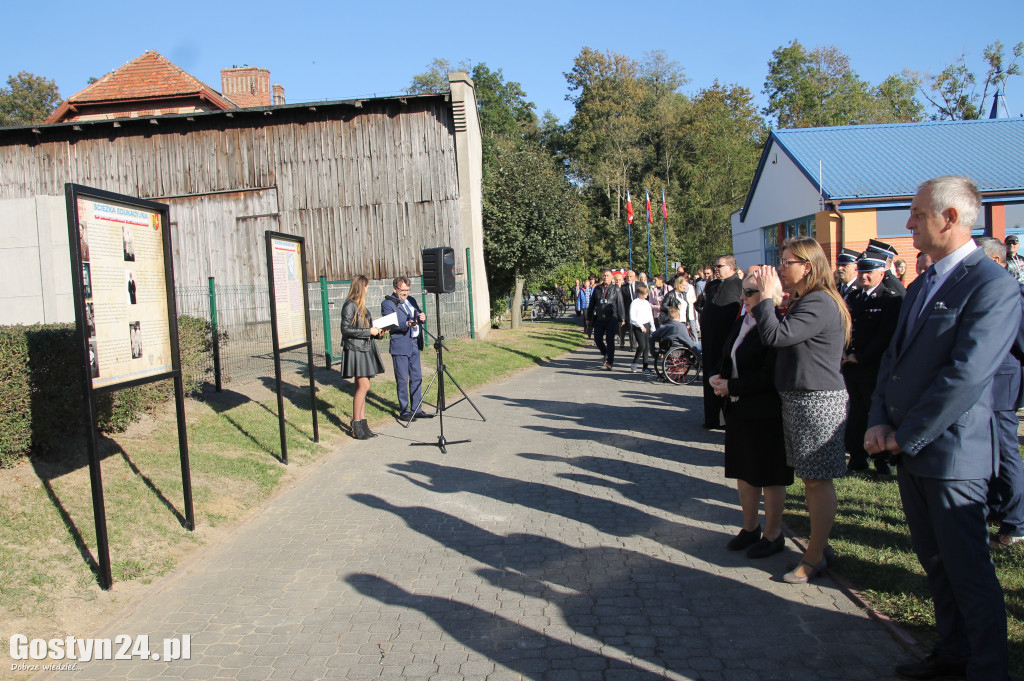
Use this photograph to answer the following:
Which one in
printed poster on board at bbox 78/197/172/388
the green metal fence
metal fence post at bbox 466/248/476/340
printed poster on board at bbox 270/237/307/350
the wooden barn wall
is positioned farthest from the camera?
the wooden barn wall

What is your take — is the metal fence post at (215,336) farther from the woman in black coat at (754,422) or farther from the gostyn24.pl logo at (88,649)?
the woman in black coat at (754,422)

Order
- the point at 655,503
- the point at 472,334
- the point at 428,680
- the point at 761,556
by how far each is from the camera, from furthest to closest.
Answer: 1. the point at 472,334
2. the point at 655,503
3. the point at 761,556
4. the point at 428,680

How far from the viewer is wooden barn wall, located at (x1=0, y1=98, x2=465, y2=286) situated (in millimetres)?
22406

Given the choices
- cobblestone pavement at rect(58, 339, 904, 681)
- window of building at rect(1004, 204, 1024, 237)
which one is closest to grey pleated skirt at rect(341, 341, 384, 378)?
cobblestone pavement at rect(58, 339, 904, 681)

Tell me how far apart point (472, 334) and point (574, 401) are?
10.2 metres

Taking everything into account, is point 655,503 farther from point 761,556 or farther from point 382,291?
point 382,291

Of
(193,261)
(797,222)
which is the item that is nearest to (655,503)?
(193,261)

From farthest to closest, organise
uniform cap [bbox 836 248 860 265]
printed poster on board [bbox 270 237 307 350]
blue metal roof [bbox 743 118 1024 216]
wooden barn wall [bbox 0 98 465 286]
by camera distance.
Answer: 1. blue metal roof [bbox 743 118 1024 216]
2. wooden barn wall [bbox 0 98 465 286]
3. printed poster on board [bbox 270 237 307 350]
4. uniform cap [bbox 836 248 860 265]

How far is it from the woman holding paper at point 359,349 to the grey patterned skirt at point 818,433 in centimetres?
614

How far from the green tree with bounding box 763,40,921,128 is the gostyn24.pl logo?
61.1 metres

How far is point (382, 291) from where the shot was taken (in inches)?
875

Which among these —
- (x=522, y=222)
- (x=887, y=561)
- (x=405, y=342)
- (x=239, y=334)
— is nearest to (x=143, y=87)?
(x=522, y=222)

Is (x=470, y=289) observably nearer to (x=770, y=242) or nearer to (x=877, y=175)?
(x=877, y=175)

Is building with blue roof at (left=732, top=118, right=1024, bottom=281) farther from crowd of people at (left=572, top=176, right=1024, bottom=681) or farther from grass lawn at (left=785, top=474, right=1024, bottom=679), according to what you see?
grass lawn at (left=785, top=474, right=1024, bottom=679)
